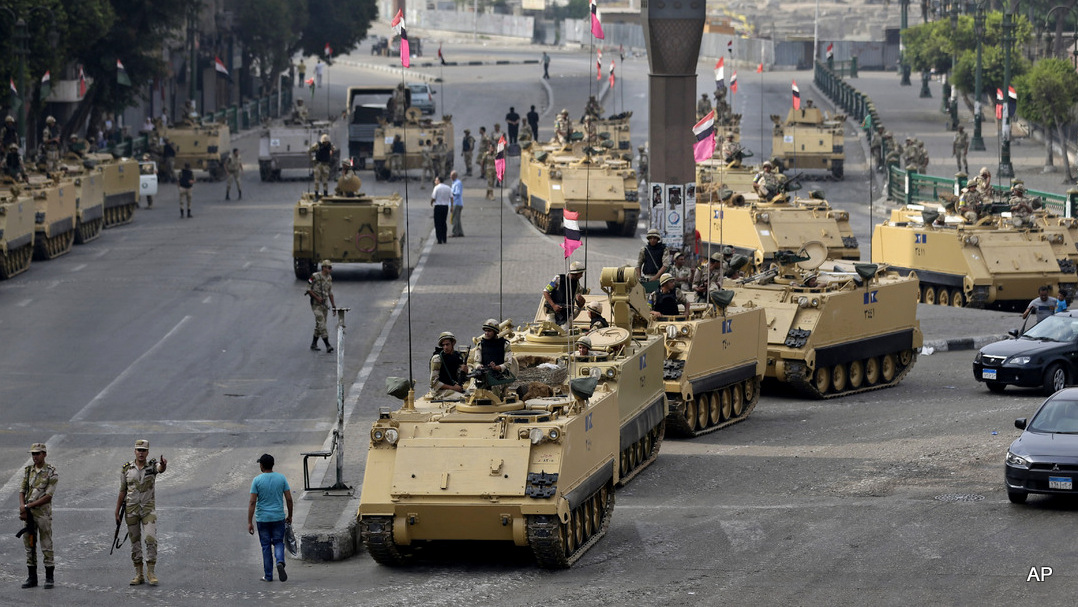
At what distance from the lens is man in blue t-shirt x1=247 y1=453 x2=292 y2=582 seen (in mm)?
16094

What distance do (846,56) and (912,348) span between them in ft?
274

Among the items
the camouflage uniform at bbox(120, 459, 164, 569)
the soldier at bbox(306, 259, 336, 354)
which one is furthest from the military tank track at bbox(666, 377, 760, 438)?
the camouflage uniform at bbox(120, 459, 164, 569)

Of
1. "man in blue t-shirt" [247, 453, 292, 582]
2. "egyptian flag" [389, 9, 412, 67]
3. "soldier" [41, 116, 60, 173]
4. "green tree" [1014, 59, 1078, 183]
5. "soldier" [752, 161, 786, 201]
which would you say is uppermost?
"egyptian flag" [389, 9, 412, 67]

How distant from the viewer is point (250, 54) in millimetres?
85562

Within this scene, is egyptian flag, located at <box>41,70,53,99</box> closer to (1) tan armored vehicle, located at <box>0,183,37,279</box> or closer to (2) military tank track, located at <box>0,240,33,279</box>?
(1) tan armored vehicle, located at <box>0,183,37,279</box>

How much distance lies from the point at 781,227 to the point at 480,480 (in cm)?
2231

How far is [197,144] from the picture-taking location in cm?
5541

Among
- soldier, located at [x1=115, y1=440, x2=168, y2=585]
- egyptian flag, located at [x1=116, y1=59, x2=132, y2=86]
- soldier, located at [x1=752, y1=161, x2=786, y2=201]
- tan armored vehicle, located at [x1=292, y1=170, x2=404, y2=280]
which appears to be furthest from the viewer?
egyptian flag, located at [x1=116, y1=59, x2=132, y2=86]

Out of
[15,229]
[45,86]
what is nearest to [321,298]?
[15,229]

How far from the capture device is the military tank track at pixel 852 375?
26.1 metres

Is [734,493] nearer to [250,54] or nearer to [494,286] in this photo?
[494,286]

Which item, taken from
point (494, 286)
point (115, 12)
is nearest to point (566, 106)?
point (115, 12)

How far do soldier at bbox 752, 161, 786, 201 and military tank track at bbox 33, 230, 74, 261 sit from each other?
1529 centimetres

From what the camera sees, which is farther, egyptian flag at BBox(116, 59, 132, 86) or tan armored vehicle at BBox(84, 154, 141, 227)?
egyptian flag at BBox(116, 59, 132, 86)
